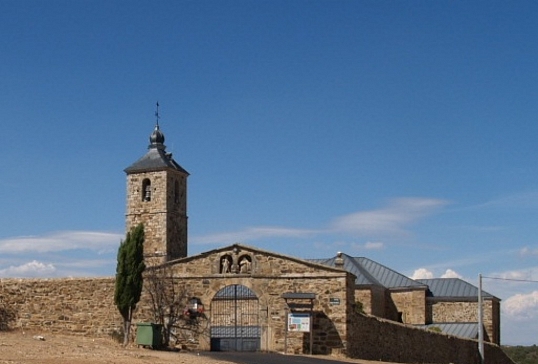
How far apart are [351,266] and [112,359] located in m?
29.8

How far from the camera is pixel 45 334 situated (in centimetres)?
3123

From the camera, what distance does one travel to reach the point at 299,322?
98.2 ft

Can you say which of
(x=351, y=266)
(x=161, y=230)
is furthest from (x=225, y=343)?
(x=351, y=266)

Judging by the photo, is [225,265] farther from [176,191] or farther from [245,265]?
[176,191]

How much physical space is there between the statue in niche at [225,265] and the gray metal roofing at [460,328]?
19.8 metres

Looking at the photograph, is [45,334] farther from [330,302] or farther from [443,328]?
[443,328]

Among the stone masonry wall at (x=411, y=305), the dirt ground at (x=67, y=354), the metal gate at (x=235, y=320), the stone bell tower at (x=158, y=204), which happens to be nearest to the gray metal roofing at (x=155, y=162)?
the stone bell tower at (x=158, y=204)

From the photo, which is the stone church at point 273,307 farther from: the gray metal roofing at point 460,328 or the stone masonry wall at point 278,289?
the gray metal roofing at point 460,328

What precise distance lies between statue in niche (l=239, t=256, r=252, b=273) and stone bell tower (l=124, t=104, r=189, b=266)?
15226mm

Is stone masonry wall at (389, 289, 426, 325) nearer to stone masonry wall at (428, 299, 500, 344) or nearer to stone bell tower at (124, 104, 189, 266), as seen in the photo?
stone masonry wall at (428, 299, 500, 344)

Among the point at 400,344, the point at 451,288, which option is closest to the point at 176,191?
the point at 451,288

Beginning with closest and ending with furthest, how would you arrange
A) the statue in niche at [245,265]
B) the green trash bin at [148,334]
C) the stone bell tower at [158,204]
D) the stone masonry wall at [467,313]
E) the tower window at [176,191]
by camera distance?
the green trash bin at [148,334], the statue in niche at [245,265], the stone bell tower at [158,204], the tower window at [176,191], the stone masonry wall at [467,313]

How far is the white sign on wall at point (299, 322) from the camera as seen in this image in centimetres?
2986

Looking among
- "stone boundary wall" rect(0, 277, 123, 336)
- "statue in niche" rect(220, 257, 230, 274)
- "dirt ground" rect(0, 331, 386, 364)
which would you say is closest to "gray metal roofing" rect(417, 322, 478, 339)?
"statue in niche" rect(220, 257, 230, 274)
